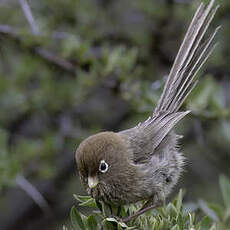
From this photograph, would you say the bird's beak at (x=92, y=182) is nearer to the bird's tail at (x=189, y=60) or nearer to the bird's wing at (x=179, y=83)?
the bird's wing at (x=179, y=83)

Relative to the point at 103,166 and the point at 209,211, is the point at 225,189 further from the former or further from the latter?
the point at 103,166

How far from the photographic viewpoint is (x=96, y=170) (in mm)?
3605

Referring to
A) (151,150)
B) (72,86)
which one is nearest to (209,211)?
→ (151,150)

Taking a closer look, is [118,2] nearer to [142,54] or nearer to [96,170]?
[142,54]

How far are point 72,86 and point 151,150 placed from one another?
89.8 inches

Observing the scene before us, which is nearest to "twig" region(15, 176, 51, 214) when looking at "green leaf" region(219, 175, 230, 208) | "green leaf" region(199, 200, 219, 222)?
"green leaf" region(199, 200, 219, 222)

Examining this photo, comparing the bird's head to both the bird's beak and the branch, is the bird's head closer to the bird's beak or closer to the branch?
the bird's beak

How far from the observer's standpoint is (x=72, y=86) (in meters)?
6.18

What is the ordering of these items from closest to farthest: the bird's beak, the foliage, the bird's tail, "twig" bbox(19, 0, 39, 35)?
the foliage < the bird's beak < the bird's tail < "twig" bbox(19, 0, 39, 35)

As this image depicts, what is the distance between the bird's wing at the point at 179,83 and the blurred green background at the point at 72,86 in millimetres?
716

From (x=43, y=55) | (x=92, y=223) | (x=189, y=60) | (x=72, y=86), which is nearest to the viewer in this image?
(x=92, y=223)

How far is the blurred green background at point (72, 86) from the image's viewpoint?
17.0 feet

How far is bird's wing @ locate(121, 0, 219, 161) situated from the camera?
3.98 metres

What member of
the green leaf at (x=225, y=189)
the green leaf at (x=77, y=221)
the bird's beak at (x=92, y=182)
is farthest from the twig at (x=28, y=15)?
the green leaf at (x=77, y=221)
